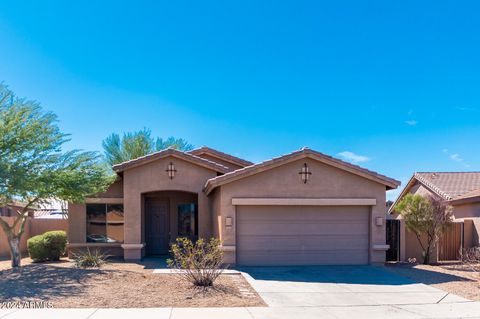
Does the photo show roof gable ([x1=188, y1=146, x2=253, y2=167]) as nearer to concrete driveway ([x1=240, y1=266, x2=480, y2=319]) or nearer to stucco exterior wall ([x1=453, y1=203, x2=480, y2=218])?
concrete driveway ([x1=240, y1=266, x2=480, y2=319])

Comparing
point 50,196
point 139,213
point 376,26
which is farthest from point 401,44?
point 50,196

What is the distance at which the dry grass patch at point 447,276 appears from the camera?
35.3 ft

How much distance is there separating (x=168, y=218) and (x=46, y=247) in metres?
4.77

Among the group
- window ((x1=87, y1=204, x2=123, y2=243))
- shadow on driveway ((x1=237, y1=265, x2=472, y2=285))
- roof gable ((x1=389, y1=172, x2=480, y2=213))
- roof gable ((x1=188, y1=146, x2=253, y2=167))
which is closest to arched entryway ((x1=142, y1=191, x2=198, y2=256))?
window ((x1=87, y1=204, x2=123, y2=243))

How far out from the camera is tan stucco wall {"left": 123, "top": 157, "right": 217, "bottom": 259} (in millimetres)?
15656

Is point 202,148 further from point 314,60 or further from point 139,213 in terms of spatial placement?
point 314,60

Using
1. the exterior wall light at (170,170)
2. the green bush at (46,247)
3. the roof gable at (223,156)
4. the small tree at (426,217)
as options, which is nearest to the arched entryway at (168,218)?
the exterior wall light at (170,170)

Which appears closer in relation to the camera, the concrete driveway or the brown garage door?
the concrete driveway

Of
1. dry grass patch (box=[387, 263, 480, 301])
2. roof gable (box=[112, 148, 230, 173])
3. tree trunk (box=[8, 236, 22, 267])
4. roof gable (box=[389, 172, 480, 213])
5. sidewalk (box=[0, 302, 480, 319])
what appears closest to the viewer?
sidewalk (box=[0, 302, 480, 319])

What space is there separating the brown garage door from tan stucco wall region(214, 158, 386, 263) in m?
0.40

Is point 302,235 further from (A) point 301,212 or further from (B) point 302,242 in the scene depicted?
(A) point 301,212

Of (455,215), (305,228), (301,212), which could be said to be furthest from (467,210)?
(301,212)

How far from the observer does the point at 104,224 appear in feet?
55.2

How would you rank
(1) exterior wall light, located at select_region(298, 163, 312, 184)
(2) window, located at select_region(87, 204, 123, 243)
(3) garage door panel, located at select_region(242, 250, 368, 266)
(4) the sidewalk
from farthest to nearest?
(2) window, located at select_region(87, 204, 123, 243) < (1) exterior wall light, located at select_region(298, 163, 312, 184) < (3) garage door panel, located at select_region(242, 250, 368, 266) < (4) the sidewalk
